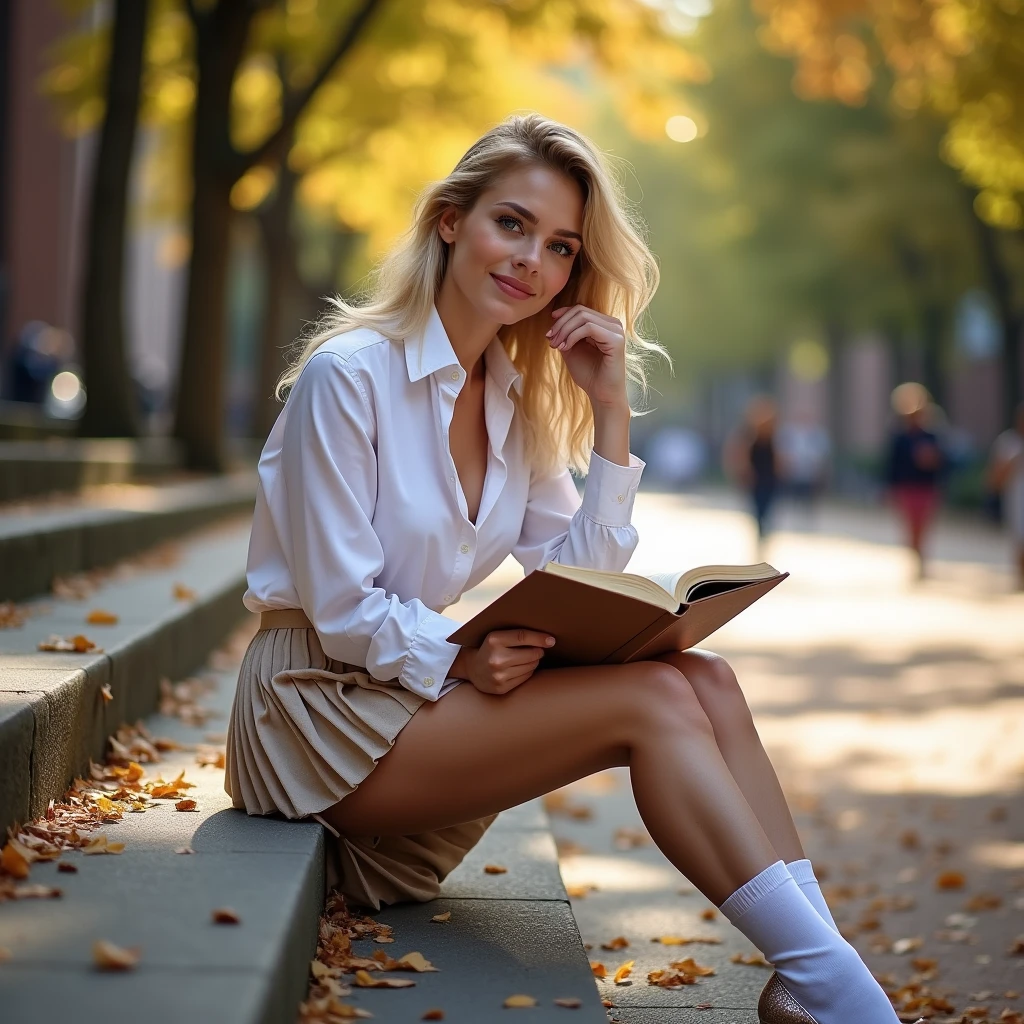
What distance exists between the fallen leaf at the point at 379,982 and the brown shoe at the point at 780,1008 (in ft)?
2.38

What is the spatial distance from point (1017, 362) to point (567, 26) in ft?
44.0

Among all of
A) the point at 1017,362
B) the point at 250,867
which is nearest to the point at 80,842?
the point at 250,867

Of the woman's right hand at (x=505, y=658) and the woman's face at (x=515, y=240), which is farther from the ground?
the woman's face at (x=515, y=240)

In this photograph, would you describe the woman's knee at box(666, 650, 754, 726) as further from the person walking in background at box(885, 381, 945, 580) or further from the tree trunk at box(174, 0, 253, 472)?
the person walking in background at box(885, 381, 945, 580)

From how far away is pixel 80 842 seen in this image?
282 cm

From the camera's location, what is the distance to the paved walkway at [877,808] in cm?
405

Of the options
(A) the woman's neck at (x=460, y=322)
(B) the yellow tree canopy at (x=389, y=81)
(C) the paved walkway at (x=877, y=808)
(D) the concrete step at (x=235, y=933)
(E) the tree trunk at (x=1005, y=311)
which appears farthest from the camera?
(E) the tree trunk at (x=1005, y=311)

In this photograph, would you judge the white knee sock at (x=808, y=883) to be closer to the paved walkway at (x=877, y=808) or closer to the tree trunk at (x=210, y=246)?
the paved walkway at (x=877, y=808)

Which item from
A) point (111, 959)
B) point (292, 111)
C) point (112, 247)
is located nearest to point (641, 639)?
point (111, 959)

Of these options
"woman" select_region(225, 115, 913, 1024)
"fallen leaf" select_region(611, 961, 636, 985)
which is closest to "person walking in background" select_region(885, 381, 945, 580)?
"fallen leaf" select_region(611, 961, 636, 985)

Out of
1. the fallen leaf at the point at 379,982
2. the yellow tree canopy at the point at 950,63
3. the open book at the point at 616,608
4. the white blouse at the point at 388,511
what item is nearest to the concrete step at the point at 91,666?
the white blouse at the point at 388,511

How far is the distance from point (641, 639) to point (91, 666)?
57.1 inches

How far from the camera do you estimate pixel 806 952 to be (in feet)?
9.27

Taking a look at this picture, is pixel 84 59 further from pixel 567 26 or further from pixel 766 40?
pixel 766 40
